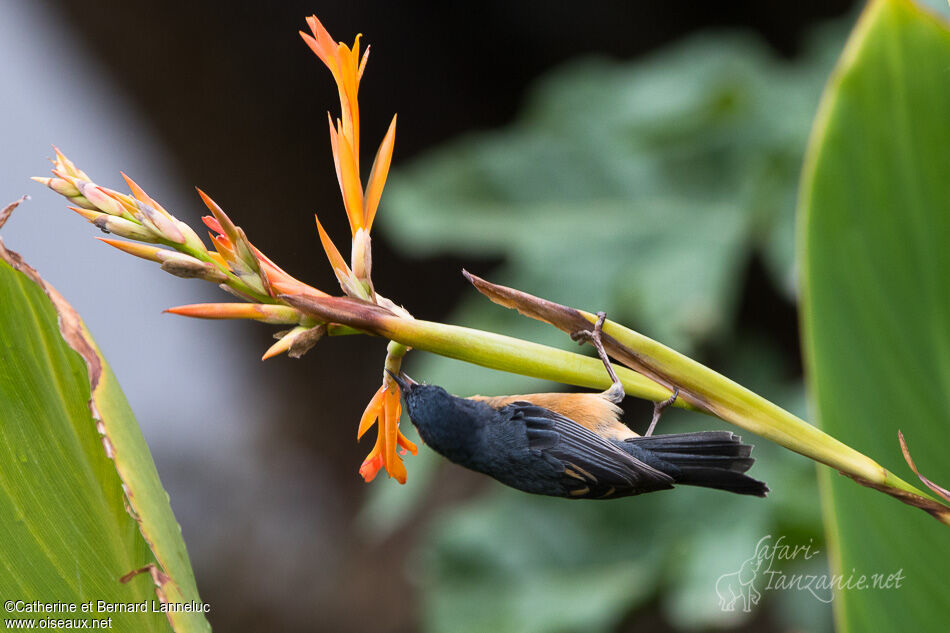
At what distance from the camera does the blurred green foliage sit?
2.22 meters

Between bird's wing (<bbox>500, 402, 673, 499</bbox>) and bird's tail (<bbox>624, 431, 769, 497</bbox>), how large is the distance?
0.03 metres

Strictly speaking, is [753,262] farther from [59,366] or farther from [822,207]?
[59,366]

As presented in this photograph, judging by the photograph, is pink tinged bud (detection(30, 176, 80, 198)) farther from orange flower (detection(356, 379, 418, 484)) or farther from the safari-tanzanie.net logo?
the safari-tanzanie.net logo

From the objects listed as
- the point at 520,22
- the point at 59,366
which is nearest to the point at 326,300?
the point at 59,366

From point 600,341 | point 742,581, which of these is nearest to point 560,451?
point 600,341

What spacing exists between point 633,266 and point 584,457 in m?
1.88

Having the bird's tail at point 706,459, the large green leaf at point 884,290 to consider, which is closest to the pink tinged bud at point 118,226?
the bird's tail at point 706,459

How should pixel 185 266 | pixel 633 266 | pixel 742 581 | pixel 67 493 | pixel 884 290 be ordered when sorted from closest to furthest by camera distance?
pixel 185 266 < pixel 67 493 < pixel 884 290 < pixel 742 581 < pixel 633 266

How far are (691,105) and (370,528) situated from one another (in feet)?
6.92

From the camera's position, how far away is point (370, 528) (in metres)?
3.51

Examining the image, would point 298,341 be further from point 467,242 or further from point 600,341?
point 467,242

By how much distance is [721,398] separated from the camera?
1.92ft

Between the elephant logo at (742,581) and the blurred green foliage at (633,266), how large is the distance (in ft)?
0.09

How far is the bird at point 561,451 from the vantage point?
0.77m
